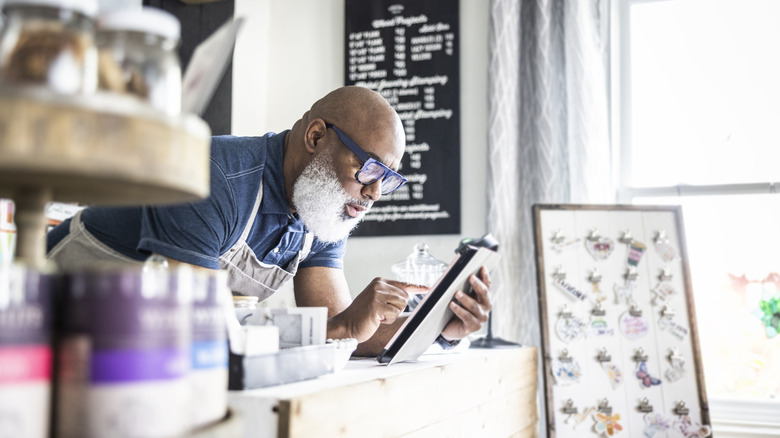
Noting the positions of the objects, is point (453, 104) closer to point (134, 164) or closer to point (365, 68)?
point (365, 68)

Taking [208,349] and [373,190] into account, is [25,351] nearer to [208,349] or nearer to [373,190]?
[208,349]

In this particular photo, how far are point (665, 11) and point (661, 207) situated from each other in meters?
0.94

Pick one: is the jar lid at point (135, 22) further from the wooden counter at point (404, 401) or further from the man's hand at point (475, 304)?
the man's hand at point (475, 304)

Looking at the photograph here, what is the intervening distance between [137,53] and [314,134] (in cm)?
131

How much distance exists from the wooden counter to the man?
0.16 metres

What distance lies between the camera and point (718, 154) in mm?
2730

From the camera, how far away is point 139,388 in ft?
1.53

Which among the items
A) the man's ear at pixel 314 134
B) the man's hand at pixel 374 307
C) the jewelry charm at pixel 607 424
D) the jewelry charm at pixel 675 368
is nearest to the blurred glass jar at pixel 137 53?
the man's hand at pixel 374 307

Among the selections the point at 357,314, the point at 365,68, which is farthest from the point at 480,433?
the point at 365,68

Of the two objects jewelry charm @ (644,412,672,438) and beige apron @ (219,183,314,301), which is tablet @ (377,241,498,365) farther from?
jewelry charm @ (644,412,672,438)

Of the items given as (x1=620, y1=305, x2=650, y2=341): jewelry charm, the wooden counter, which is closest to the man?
the wooden counter

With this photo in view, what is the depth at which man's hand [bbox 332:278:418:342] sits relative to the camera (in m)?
1.52

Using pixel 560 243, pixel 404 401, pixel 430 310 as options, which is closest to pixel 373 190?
pixel 430 310

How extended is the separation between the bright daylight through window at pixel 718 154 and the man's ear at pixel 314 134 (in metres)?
1.52
